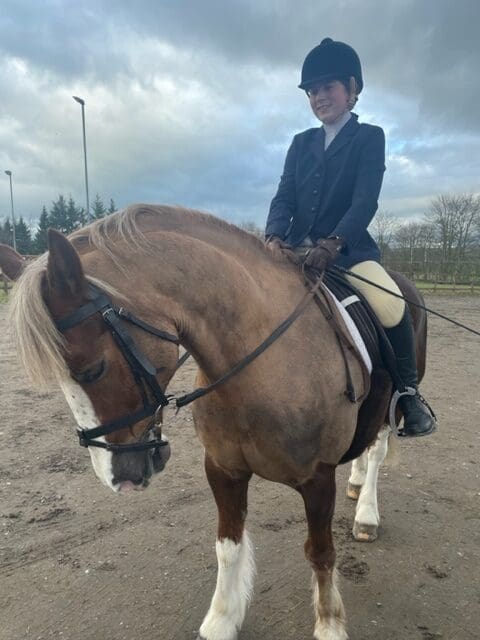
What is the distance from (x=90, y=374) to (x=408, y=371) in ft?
6.50

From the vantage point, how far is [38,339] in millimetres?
1563

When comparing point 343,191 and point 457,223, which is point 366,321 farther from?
point 457,223

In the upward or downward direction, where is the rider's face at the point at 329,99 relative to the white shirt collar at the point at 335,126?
upward

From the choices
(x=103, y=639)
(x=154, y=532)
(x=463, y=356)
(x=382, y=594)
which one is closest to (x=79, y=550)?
(x=154, y=532)

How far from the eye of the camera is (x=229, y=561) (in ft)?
8.65

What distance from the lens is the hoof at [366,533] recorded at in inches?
137

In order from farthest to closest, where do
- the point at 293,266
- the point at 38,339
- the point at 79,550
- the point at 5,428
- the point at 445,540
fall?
the point at 5,428, the point at 445,540, the point at 79,550, the point at 293,266, the point at 38,339

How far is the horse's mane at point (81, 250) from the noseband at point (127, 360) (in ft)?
0.22

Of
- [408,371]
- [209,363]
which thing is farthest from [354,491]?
[209,363]

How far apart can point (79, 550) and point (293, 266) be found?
2520mm

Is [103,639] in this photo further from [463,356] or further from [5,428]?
[463,356]

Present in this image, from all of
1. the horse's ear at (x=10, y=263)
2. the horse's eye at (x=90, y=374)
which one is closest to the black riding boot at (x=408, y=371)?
the horse's eye at (x=90, y=374)

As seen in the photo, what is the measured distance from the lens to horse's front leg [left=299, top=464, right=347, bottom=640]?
2.32m

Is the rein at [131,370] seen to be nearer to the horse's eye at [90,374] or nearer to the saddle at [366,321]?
the horse's eye at [90,374]
